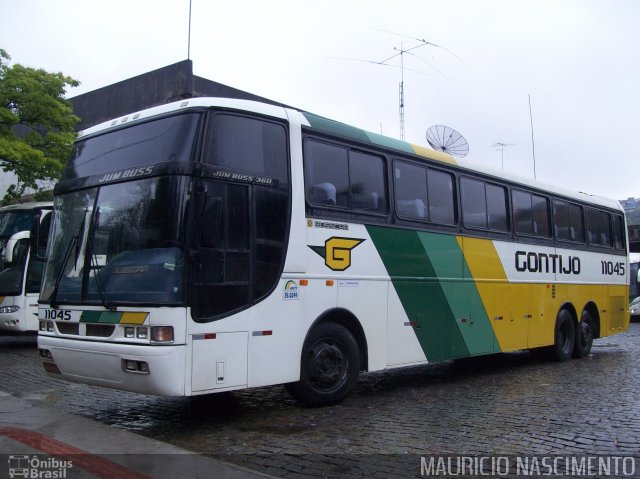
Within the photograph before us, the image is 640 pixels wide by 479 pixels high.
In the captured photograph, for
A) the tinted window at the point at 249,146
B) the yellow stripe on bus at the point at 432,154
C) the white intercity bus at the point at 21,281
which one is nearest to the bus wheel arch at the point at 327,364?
the tinted window at the point at 249,146

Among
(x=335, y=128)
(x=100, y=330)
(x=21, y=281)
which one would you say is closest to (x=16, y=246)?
(x=21, y=281)

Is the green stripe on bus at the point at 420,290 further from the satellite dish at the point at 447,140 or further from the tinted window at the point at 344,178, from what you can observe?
the satellite dish at the point at 447,140

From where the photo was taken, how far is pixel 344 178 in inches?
310

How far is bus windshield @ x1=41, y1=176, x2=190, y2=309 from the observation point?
5.94m

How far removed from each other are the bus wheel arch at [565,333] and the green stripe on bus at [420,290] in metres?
3.93

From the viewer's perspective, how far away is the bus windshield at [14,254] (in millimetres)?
13797

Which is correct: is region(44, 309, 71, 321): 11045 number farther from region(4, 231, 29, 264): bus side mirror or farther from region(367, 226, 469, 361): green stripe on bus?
region(4, 231, 29, 264): bus side mirror

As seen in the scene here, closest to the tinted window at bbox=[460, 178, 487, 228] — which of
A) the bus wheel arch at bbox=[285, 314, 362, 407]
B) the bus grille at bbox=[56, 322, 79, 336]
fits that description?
the bus wheel arch at bbox=[285, 314, 362, 407]

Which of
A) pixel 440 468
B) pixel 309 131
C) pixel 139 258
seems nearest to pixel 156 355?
pixel 139 258

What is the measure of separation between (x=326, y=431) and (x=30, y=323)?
9.99m

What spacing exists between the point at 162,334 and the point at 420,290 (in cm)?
425

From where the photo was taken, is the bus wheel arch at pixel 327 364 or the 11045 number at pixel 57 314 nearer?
the 11045 number at pixel 57 314

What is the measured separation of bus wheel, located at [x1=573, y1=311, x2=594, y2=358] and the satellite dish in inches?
177

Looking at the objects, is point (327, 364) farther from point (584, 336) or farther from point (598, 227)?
point (598, 227)
